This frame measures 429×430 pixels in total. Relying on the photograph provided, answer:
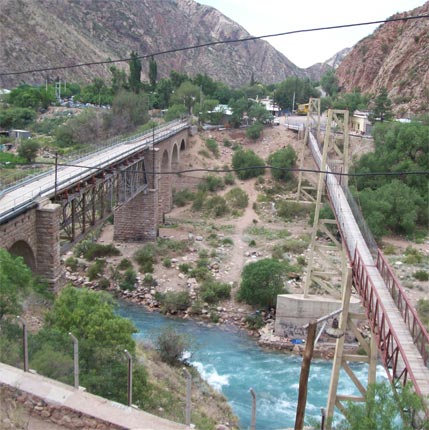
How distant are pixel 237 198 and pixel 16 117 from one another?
3155 centimetres

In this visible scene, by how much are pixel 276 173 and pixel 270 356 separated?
27.5 metres

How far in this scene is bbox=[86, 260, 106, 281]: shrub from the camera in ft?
104

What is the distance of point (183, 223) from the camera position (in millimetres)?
42875

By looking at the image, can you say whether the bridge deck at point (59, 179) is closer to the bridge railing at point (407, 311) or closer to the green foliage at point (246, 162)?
the bridge railing at point (407, 311)

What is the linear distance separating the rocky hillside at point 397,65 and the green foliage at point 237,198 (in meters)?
25.3

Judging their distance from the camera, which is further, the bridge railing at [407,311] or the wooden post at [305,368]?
the bridge railing at [407,311]

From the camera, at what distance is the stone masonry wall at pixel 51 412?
9760mm

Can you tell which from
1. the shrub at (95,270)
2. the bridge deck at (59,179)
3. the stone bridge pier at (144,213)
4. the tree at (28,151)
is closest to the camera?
the bridge deck at (59,179)

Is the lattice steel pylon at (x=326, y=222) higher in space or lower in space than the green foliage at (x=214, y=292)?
higher

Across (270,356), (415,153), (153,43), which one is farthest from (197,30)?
(270,356)

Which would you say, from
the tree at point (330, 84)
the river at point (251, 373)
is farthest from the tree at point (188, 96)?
the river at point (251, 373)

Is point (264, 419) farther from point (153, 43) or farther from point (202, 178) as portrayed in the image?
point (153, 43)

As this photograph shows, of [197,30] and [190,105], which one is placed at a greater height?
[197,30]

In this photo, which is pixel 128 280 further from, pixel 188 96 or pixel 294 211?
pixel 188 96
